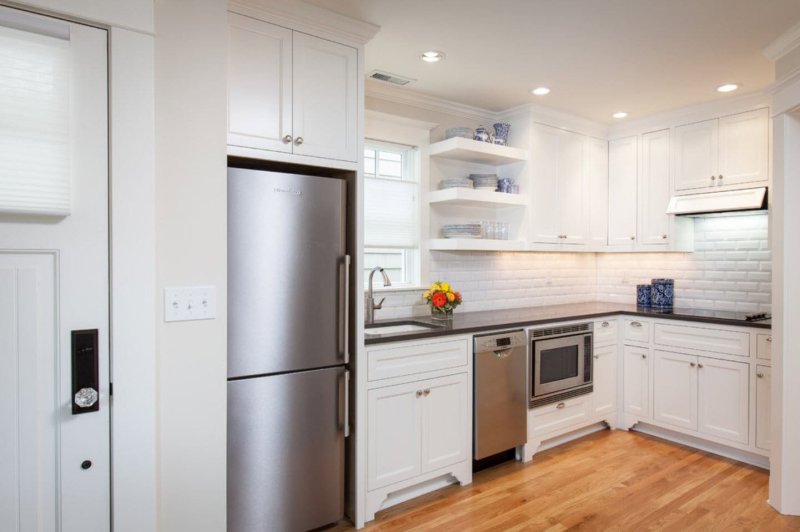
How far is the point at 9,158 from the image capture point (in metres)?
1.48

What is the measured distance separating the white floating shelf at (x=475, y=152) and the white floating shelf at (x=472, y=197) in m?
0.29

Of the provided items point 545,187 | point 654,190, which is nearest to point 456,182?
point 545,187

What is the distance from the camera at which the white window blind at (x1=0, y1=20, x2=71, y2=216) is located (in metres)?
1.49

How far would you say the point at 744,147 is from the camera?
3631 mm

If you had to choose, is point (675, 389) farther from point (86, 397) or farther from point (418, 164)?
point (86, 397)

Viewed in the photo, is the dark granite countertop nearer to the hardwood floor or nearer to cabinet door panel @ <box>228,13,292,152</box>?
the hardwood floor

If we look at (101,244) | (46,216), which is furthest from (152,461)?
(46,216)

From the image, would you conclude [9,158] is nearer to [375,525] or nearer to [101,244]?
[101,244]

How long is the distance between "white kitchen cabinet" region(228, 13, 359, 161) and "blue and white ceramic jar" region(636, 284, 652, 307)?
10.1 ft

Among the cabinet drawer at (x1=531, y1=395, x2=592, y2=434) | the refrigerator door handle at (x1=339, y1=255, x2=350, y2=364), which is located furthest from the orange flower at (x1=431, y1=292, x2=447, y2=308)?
the cabinet drawer at (x1=531, y1=395, x2=592, y2=434)

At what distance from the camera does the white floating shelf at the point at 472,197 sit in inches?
138

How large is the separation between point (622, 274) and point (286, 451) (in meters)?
3.71

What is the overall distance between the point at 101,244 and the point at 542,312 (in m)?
3.15

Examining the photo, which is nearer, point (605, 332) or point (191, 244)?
point (191, 244)
